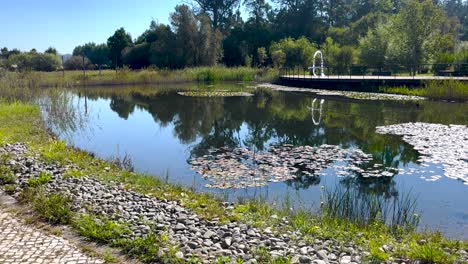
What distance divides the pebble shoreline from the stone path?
61 cm

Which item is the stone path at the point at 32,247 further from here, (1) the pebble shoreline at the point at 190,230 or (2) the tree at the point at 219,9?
(2) the tree at the point at 219,9

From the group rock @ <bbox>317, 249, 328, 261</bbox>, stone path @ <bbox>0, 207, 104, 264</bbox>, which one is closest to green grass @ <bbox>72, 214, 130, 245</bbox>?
stone path @ <bbox>0, 207, 104, 264</bbox>

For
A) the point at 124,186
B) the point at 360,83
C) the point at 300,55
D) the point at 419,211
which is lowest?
the point at 419,211

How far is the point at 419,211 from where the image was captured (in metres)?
6.19

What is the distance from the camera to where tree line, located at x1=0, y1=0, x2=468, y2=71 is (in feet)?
96.5

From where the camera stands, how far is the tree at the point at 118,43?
4916cm

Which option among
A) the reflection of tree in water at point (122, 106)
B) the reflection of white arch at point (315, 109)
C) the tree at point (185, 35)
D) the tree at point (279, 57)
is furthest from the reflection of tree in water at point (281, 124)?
the tree at point (185, 35)

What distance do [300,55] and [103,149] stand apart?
29.5 metres

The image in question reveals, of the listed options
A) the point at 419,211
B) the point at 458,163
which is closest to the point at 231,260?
the point at 419,211

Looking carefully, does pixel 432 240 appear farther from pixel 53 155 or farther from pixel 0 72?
pixel 0 72

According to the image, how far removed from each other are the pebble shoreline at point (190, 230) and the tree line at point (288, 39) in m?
27.7

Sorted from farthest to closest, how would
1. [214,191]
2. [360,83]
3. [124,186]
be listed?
[360,83], [214,191], [124,186]

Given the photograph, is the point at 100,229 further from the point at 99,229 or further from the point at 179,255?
the point at 179,255

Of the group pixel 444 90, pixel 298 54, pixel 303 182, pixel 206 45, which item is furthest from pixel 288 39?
pixel 303 182
